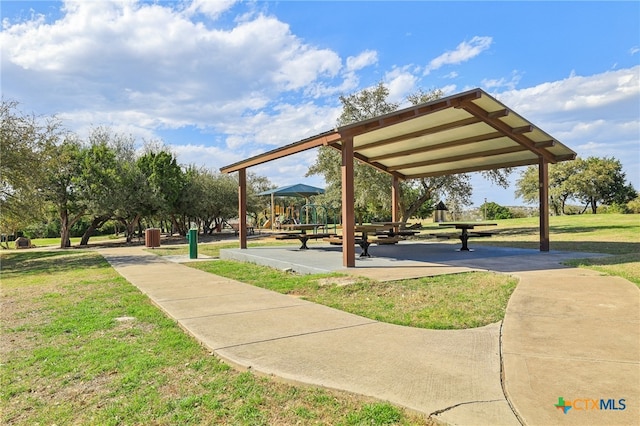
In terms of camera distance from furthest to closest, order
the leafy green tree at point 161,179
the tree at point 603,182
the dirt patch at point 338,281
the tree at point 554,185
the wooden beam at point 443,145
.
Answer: the tree at point 554,185, the tree at point 603,182, the leafy green tree at point 161,179, the wooden beam at point 443,145, the dirt patch at point 338,281

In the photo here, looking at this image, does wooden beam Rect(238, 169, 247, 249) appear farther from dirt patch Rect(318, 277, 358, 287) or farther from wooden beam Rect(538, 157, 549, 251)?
wooden beam Rect(538, 157, 549, 251)

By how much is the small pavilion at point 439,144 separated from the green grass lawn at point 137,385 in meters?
5.04

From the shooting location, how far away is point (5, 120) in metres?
14.1

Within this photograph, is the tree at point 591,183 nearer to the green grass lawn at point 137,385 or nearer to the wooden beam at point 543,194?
the wooden beam at point 543,194

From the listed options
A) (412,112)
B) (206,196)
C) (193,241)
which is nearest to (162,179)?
(206,196)

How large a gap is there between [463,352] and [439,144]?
9420 millimetres

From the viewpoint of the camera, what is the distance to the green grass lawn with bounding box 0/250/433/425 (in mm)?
2465

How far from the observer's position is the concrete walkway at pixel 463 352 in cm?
253

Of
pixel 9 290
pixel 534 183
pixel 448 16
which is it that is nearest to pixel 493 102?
pixel 448 16

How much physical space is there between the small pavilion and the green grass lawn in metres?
5.04

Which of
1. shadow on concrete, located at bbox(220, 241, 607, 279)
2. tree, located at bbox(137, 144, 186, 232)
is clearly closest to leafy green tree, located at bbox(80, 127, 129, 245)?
tree, located at bbox(137, 144, 186, 232)

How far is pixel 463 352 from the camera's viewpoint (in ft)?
11.3

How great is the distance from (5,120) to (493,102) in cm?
1513

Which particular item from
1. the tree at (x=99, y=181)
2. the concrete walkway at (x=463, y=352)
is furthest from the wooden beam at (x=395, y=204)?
the tree at (x=99, y=181)
